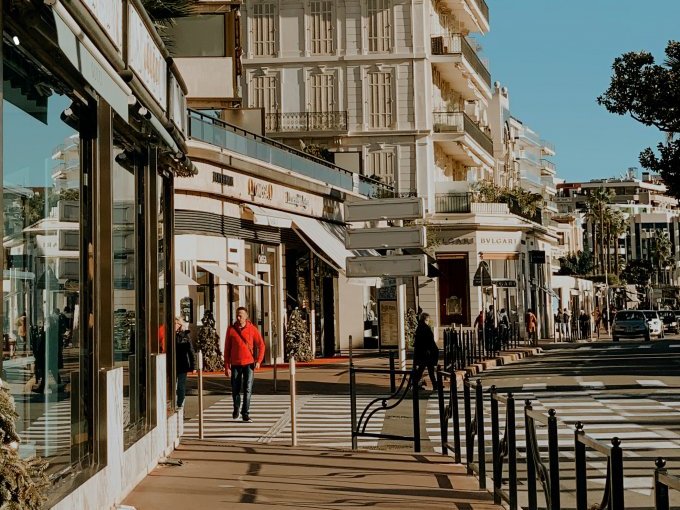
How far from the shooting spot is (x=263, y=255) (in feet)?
116

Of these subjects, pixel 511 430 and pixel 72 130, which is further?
pixel 511 430

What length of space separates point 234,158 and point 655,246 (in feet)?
510

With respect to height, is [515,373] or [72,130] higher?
[72,130]

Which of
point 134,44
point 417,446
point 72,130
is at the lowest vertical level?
point 417,446

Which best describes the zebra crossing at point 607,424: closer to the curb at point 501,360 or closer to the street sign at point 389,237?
the street sign at point 389,237

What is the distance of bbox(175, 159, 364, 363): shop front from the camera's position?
30.5 metres

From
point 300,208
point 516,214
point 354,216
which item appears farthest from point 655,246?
point 354,216

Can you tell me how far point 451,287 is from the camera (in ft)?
192

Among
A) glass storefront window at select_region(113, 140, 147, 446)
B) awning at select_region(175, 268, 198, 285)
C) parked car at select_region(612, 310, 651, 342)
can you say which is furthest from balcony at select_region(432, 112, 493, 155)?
glass storefront window at select_region(113, 140, 147, 446)

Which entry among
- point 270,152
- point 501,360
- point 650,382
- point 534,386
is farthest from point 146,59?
point 501,360

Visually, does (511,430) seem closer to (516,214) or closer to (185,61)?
(185,61)

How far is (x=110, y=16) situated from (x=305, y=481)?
5.31 m

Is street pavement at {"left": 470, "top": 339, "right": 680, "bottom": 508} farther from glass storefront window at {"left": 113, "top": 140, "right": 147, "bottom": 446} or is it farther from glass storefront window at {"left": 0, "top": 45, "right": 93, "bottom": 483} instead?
glass storefront window at {"left": 113, "top": 140, "right": 147, "bottom": 446}

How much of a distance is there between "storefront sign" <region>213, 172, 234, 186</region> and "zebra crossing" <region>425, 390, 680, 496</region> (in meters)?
9.48
